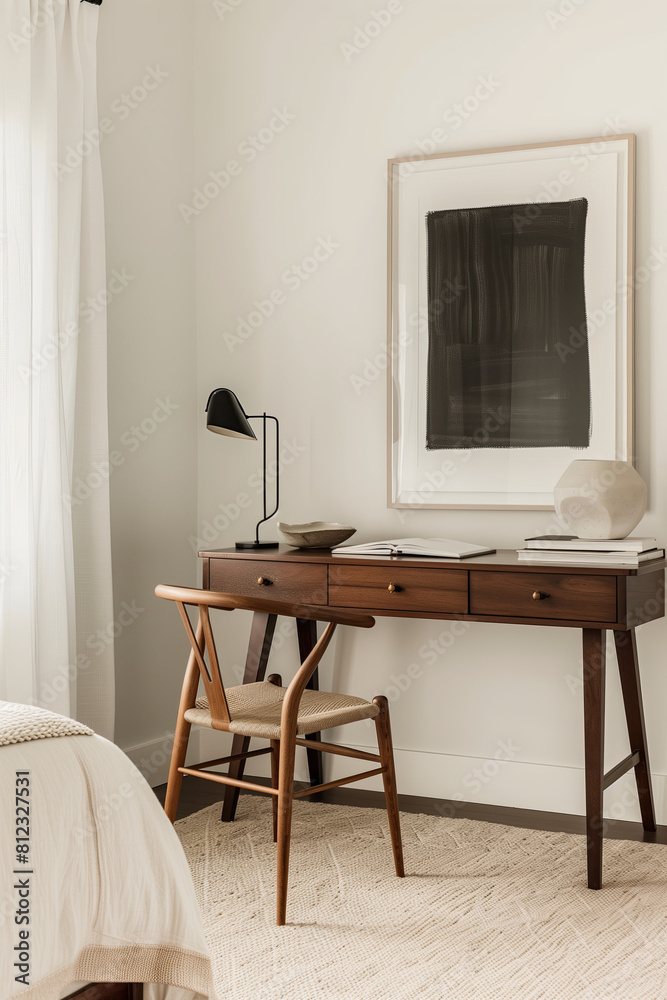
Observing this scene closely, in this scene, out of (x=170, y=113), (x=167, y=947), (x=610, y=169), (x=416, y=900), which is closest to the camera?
(x=167, y=947)

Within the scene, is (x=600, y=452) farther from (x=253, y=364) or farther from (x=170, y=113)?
(x=170, y=113)

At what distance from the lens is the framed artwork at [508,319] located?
2.88 metres

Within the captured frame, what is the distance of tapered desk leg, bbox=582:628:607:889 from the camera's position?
240 centimetres

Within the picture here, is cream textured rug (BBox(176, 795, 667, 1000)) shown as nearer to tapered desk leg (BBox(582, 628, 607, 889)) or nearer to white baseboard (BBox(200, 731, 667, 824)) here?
tapered desk leg (BBox(582, 628, 607, 889))

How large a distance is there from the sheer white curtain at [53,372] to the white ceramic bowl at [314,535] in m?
0.55

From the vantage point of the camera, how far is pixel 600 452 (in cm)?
289

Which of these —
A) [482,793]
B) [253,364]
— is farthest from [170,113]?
[482,793]

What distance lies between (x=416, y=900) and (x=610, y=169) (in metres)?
2.13

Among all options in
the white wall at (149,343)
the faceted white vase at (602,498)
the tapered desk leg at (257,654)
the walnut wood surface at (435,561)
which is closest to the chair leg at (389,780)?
the walnut wood surface at (435,561)

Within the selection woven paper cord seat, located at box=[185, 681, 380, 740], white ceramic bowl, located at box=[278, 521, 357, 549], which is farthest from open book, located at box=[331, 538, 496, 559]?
woven paper cord seat, located at box=[185, 681, 380, 740]

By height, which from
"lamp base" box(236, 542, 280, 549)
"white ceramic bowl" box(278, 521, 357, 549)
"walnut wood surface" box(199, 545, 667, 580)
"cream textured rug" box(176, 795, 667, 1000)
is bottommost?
"cream textured rug" box(176, 795, 667, 1000)

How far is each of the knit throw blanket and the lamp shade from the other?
58.7 inches

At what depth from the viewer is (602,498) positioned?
8.46ft

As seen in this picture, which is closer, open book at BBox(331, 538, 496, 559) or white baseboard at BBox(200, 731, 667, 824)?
open book at BBox(331, 538, 496, 559)
